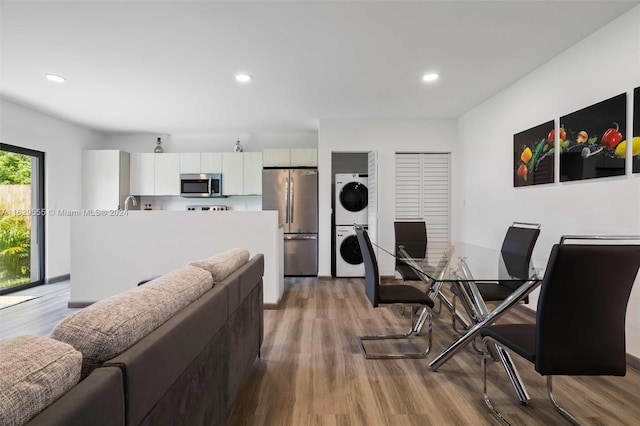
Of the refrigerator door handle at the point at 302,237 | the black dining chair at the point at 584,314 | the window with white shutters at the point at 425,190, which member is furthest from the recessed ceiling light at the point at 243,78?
the black dining chair at the point at 584,314

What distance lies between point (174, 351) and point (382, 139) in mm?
4694

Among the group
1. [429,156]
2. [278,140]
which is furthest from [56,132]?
[429,156]

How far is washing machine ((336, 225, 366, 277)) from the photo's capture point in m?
5.28

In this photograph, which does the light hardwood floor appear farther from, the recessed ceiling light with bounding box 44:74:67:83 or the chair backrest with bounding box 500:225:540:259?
the recessed ceiling light with bounding box 44:74:67:83

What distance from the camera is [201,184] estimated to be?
18.9 feet

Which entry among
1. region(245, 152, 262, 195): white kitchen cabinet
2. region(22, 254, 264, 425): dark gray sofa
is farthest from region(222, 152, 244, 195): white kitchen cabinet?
region(22, 254, 264, 425): dark gray sofa

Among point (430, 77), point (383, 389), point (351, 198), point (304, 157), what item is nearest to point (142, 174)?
point (304, 157)

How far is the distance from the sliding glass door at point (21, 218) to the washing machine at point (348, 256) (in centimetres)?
437

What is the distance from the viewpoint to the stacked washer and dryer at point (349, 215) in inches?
208

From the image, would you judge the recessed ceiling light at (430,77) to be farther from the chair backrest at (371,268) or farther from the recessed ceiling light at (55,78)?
the recessed ceiling light at (55,78)

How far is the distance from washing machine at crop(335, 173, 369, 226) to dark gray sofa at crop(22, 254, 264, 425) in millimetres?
3530

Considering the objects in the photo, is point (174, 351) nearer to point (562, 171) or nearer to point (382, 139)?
point (562, 171)

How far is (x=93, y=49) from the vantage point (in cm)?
283

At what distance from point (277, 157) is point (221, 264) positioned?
4.09 metres
